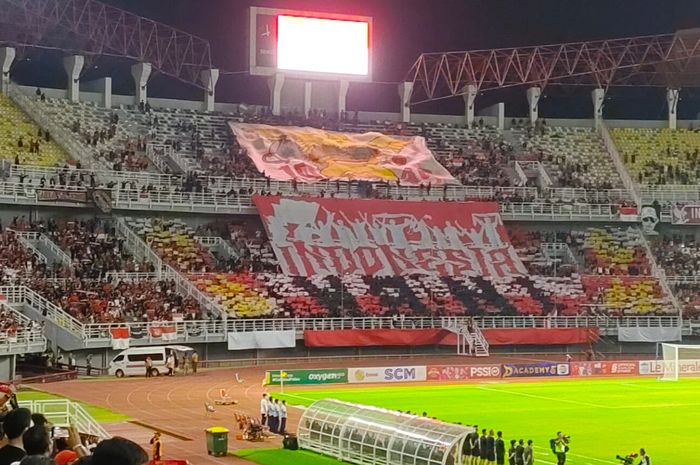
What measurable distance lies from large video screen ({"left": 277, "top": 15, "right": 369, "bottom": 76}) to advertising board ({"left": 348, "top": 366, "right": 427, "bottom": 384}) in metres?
34.5

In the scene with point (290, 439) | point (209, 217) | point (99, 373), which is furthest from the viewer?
point (209, 217)

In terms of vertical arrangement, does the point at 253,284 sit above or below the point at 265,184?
below

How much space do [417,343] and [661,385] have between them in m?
16.6

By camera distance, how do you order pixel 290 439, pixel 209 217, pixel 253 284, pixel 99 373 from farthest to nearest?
pixel 209 217
pixel 253 284
pixel 99 373
pixel 290 439

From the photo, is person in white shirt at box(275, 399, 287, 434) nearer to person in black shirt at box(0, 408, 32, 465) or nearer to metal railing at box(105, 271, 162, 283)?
person in black shirt at box(0, 408, 32, 465)

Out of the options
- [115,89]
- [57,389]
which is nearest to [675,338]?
[57,389]

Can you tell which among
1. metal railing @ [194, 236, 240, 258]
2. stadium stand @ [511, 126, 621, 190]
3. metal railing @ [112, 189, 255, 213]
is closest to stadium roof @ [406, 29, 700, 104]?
stadium stand @ [511, 126, 621, 190]

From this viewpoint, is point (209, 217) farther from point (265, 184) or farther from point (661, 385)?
point (661, 385)

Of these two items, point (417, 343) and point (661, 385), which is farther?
point (417, 343)

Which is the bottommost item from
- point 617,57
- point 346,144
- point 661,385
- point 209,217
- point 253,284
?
point 661,385

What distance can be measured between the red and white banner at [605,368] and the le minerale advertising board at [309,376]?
46.9 feet

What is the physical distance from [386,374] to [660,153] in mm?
43142

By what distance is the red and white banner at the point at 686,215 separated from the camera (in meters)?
82.1

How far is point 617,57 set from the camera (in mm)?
92750
